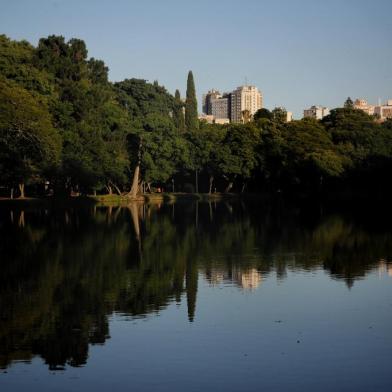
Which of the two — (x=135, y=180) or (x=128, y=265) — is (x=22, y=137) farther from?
(x=128, y=265)

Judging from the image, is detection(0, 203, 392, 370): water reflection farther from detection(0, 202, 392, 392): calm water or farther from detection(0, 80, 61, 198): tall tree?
detection(0, 80, 61, 198): tall tree

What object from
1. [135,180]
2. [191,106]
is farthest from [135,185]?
[191,106]

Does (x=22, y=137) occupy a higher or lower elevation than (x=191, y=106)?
lower

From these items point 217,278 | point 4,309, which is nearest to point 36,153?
point 217,278

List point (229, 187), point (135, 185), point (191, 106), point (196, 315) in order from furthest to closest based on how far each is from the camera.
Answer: point (191, 106) → point (229, 187) → point (135, 185) → point (196, 315)

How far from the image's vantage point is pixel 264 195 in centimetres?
10288

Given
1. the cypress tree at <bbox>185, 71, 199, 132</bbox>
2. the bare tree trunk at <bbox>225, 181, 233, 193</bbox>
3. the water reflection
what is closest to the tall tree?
the water reflection

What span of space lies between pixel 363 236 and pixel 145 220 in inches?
748

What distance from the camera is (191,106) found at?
137m

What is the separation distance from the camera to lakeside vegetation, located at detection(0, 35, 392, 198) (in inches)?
2648

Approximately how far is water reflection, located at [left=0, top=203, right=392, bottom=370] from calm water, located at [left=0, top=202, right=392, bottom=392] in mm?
65

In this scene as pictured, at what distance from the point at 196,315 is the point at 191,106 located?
391 ft

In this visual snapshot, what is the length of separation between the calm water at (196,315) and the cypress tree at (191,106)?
3678 inches

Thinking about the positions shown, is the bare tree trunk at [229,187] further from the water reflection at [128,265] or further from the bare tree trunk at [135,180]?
the water reflection at [128,265]
